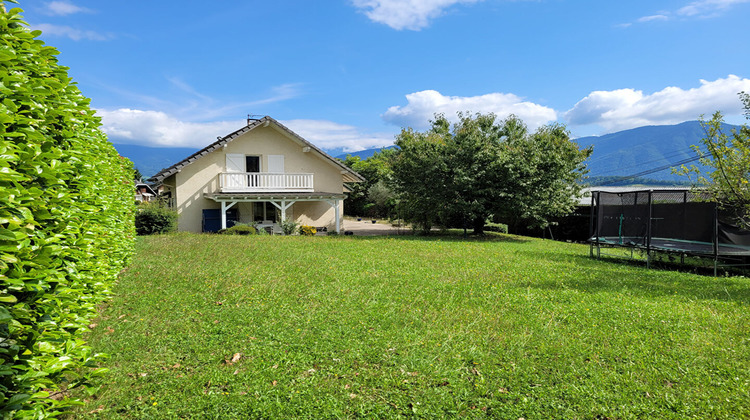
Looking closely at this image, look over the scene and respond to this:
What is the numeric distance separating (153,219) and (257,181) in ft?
18.8

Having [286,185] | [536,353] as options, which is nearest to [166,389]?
[536,353]

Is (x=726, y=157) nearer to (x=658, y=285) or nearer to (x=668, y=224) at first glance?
(x=658, y=285)

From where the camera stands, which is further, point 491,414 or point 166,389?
point 166,389

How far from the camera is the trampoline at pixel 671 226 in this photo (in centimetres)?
1136

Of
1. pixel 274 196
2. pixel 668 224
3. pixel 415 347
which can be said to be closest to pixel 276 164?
pixel 274 196

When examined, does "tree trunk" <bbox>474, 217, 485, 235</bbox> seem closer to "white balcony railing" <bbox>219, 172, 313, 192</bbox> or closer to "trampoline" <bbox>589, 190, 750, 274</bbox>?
"trampoline" <bbox>589, 190, 750, 274</bbox>

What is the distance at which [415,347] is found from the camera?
4.53 meters

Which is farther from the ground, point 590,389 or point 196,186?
point 196,186

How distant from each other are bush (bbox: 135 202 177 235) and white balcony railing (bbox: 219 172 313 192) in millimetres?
3241

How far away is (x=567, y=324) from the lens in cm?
542

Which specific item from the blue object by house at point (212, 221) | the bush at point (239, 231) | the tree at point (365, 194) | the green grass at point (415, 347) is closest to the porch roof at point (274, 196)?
the blue object by house at point (212, 221)

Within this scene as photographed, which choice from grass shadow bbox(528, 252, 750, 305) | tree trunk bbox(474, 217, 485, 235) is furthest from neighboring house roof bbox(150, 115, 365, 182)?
grass shadow bbox(528, 252, 750, 305)

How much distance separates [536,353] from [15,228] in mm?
4901

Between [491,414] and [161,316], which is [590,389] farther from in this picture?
[161,316]
